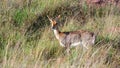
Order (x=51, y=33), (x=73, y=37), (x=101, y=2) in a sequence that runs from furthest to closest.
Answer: (x=101, y=2) → (x=51, y=33) → (x=73, y=37)

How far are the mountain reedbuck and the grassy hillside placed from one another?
0.42ft

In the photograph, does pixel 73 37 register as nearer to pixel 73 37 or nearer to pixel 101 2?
pixel 73 37

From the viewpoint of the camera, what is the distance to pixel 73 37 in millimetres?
7613

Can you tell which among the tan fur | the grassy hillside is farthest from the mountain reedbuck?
the grassy hillside

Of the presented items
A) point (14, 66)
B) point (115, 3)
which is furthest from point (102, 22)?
point (14, 66)

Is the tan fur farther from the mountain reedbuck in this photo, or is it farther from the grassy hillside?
the grassy hillside

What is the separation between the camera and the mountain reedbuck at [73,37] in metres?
7.52

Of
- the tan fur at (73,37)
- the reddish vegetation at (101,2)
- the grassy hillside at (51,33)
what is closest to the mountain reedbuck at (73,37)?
the tan fur at (73,37)

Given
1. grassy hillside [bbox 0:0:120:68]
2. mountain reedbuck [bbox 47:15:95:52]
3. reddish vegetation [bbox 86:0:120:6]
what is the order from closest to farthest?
1. grassy hillside [bbox 0:0:120:68]
2. mountain reedbuck [bbox 47:15:95:52]
3. reddish vegetation [bbox 86:0:120:6]

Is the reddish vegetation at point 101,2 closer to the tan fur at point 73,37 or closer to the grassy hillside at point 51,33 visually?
the grassy hillside at point 51,33

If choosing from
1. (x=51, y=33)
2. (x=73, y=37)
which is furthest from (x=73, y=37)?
(x=51, y=33)

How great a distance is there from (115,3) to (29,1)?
1.89 metres

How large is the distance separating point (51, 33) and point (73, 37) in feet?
1.87

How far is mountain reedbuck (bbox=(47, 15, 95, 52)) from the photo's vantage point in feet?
24.7
